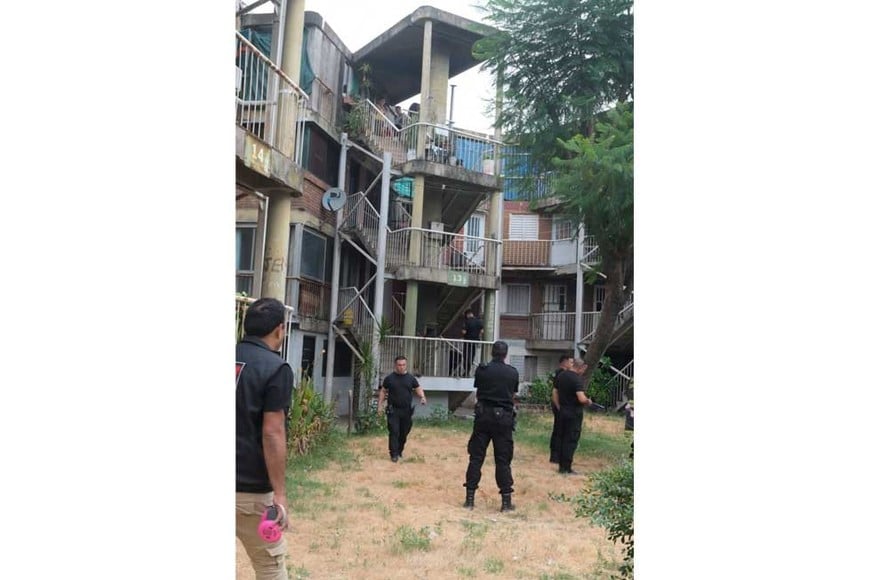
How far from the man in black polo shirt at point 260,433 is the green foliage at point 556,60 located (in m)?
4.19

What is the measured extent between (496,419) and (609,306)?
3066mm

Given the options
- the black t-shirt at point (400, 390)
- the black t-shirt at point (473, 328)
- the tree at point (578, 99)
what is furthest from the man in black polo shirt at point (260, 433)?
the black t-shirt at point (473, 328)

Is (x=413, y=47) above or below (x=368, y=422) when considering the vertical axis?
above

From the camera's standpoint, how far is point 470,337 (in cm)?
1259

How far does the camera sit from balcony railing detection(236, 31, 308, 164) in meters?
4.69


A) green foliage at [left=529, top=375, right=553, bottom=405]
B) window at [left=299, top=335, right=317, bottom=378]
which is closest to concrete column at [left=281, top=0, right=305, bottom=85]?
window at [left=299, top=335, right=317, bottom=378]

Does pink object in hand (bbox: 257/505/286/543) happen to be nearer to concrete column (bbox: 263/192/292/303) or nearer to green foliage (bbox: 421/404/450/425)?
concrete column (bbox: 263/192/292/303)

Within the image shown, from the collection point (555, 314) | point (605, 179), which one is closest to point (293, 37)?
point (605, 179)

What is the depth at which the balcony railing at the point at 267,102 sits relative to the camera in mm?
4691

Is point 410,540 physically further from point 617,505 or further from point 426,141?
point 426,141

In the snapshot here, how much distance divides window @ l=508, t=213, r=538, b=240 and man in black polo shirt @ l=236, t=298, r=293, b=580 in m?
15.1

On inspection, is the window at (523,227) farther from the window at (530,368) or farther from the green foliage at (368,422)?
the green foliage at (368,422)
